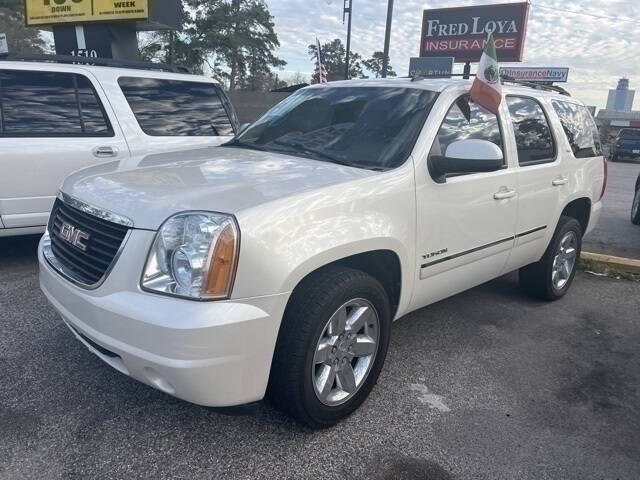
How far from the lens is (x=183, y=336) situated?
6.91 ft

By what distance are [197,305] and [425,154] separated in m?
1.64

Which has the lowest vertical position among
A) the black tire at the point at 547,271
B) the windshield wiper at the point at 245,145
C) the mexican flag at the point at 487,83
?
the black tire at the point at 547,271

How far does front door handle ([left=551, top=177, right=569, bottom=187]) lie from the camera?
4.24m

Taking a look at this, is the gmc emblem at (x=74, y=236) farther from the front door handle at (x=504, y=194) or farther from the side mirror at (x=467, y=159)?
the front door handle at (x=504, y=194)

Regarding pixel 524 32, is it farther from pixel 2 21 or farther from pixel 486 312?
pixel 2 21

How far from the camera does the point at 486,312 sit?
14.7 ft

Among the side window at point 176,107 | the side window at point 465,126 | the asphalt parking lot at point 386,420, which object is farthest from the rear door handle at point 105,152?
the side window at point 465,126

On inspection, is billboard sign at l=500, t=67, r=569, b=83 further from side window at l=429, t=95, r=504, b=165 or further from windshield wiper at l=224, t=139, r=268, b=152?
windshield wiper at l=224, t=139, r=268, b=152

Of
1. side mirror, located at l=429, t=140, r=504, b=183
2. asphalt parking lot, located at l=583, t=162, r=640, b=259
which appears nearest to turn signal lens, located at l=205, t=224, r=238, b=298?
side mirror, located at l=429, t=140, r=504, b=183

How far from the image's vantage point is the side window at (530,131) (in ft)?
13.0

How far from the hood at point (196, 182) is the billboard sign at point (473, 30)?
22.0 metres

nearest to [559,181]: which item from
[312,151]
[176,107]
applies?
[312,151]

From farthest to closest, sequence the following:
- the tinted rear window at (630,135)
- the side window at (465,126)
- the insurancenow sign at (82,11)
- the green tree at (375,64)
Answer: the green tree at (375,64) → the tinted rear window at (630,135) → the insurancenow sign at (82,11) → the side window at (465,126)

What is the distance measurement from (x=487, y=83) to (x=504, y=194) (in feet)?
2.48
